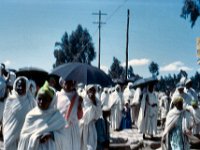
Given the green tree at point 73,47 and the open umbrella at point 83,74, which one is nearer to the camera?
the open umbrella at point 83,74

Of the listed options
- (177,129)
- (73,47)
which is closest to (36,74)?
(177,129)

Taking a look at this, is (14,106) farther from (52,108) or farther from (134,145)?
(134,145)

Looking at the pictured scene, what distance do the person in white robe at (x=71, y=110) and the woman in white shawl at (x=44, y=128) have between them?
2152 millimetres

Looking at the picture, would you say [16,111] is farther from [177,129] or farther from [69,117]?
[177,129]

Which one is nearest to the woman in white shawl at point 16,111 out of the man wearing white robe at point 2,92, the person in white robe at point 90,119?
the person in white robe at point 90,119

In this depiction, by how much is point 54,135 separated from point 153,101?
9344mm

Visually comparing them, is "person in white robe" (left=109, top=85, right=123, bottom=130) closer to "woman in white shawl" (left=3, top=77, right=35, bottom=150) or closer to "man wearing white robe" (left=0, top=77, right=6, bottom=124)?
"man wearing white robe" (left=0, top=77, right=6, bottom=124)

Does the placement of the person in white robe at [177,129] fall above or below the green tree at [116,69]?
below

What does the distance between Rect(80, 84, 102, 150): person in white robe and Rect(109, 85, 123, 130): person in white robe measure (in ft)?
30.5

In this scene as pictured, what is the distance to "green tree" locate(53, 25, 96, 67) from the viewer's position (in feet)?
268

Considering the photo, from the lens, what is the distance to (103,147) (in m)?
10.8

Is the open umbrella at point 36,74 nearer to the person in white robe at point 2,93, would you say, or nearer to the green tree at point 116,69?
the person in white robe at point 2,93

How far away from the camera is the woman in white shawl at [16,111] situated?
7.82 meters

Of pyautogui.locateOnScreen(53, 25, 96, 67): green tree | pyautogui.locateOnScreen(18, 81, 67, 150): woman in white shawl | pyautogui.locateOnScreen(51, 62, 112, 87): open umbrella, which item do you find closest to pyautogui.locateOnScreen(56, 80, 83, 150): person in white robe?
pyautogui.locateOnScreen(51, 62, 112, 87): open umbrella
